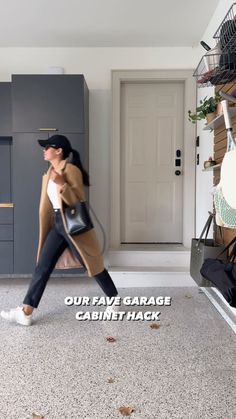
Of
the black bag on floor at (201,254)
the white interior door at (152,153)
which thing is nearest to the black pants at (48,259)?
the black bag on floor at (201,254)

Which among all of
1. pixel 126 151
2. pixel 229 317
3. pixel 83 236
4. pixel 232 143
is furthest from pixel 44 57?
pixel 229 317

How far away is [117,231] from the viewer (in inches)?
156

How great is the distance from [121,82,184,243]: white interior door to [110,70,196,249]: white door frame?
0.41 ft

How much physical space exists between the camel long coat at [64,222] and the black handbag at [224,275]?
0.82m

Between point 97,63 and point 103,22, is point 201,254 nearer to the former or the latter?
point 103,22

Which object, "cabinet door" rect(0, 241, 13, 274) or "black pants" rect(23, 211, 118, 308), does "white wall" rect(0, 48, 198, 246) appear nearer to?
"cabinet door" rect(0, 241, 13, 274)

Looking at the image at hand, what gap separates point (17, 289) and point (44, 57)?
104 inches

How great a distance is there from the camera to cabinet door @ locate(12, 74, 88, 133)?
3.41m

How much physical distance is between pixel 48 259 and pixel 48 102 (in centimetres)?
174

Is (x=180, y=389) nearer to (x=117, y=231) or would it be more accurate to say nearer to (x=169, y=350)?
(x=169, y=350)

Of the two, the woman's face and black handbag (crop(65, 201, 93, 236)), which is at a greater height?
the woman's face

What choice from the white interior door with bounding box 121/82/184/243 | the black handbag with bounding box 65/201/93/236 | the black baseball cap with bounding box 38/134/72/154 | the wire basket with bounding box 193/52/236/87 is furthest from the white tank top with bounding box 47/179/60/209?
the white interior door with bounding box 121/82/184/243

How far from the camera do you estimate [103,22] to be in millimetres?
3363

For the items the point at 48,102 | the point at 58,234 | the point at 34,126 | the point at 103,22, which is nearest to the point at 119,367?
the point at 58,234
